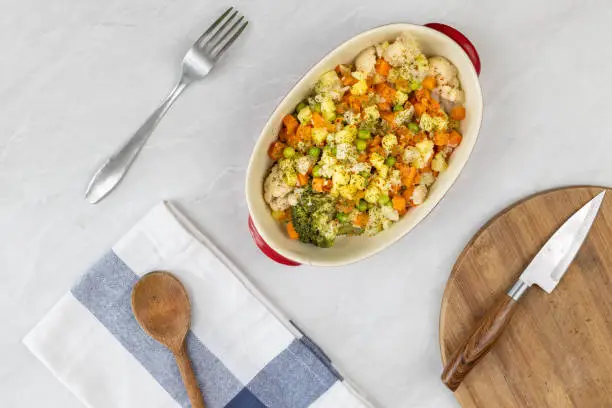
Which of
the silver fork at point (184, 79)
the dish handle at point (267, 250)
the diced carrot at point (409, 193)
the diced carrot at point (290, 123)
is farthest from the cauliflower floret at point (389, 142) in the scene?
the silver fork at point (184, 79)

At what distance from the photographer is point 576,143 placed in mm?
1603

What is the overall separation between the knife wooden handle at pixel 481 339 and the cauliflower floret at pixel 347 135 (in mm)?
550

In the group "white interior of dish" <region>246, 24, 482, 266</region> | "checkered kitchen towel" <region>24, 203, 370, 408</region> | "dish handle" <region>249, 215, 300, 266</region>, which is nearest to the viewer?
"white interior of dish" <region>246, 24, 482, 266</region>

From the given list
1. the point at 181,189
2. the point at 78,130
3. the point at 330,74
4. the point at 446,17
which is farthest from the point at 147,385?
the point at 446,17

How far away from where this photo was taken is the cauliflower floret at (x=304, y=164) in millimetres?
1401

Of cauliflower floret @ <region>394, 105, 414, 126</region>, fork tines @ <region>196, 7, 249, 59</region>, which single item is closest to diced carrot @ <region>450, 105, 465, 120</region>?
cauliflower floret @ <region>394, 105, 414, 126</region>

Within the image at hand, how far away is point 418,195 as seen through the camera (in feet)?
4.63

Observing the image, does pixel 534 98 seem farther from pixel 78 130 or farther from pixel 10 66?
pixel 10 66

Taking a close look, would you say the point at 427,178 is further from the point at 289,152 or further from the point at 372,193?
the point at 289,152

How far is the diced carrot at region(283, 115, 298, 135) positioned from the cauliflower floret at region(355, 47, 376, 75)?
19cm

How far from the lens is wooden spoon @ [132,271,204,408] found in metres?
1.58

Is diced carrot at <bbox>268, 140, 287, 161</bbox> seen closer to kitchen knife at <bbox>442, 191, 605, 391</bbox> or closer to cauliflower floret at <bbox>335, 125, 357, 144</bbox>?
cauliflower floret at <bbox>335, 125, 357, 144</bbox>

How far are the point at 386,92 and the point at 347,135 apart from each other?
14 cm

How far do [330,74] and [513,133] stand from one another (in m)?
0.53
